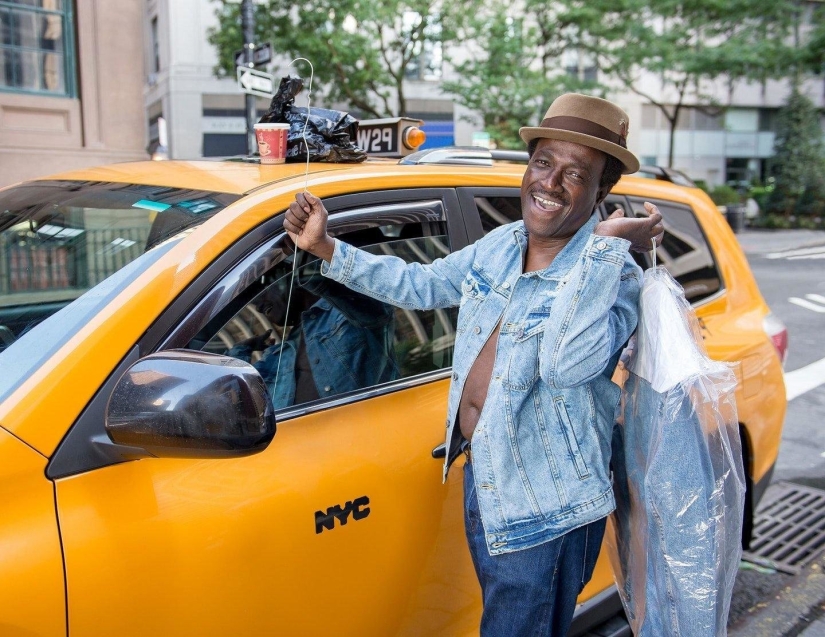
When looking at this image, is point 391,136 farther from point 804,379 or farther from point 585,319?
point 804,379

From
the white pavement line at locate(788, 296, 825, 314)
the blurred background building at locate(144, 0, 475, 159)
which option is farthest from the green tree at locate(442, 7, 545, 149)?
the white pavement line at locate(788, 296, 825, 314)

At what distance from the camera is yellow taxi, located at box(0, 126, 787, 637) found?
5.08 feet

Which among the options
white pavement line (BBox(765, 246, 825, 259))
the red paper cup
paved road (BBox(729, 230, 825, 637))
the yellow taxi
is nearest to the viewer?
the yellow taxi

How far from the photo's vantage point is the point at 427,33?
59.1 feet

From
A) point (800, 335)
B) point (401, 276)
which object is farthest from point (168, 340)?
point (800, 335)

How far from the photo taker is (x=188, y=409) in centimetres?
153

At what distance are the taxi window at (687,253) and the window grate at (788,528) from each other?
148 cm

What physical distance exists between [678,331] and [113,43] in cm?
1171

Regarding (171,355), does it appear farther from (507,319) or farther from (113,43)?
(113,43)

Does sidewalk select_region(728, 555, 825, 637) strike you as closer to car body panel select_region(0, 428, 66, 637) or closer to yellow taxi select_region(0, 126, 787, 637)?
yellow taxi select_region(0, 126, 787, 637)

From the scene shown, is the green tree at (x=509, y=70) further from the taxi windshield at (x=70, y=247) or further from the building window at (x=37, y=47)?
the taxi windshield at (x=70, y=247)

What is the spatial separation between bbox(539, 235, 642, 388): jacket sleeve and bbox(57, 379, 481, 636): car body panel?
50 cm

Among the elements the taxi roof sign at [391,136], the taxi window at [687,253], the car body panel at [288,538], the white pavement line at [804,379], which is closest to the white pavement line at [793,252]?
the white pavement line at [804,379]

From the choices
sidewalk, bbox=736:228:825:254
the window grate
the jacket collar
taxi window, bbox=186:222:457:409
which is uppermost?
the jacket collar
